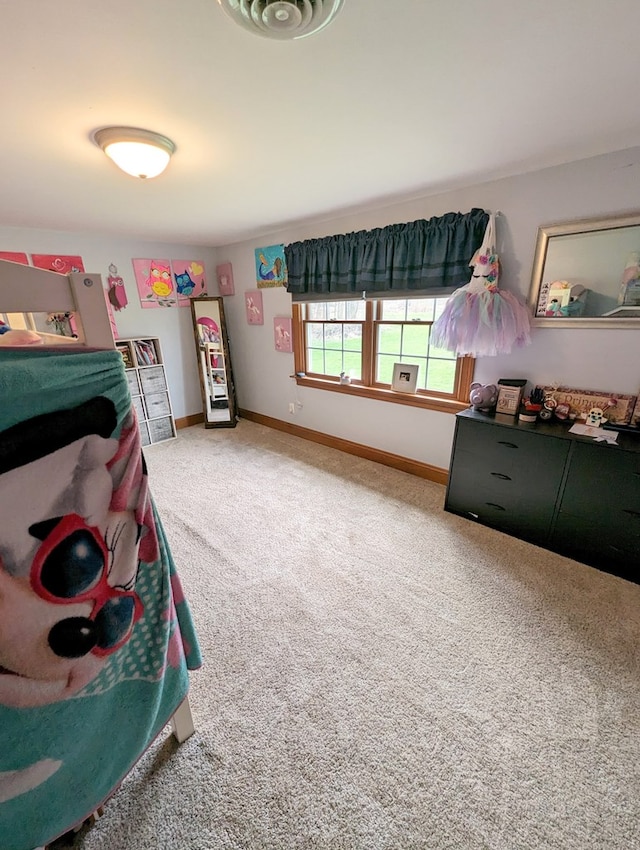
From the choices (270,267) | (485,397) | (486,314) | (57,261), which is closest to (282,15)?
(486,314)

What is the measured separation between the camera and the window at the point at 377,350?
2.75 metres

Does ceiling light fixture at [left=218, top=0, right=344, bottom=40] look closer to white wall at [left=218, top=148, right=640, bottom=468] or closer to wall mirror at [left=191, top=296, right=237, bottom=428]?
white wall at [left=218, top=148, right=640, bottom=468]

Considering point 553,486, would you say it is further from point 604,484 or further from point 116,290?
point 116,290

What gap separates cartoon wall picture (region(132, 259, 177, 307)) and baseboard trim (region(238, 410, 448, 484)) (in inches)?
66.2

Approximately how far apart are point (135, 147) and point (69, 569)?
1718mm

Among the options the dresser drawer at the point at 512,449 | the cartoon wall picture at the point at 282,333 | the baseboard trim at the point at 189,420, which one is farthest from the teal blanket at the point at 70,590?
the baseboard trim at the point at 189,420

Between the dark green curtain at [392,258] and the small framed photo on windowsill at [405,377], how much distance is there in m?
0.62

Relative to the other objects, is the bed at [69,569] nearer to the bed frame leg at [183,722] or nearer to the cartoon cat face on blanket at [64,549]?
the cartoon cat face on blanket at [64,549]

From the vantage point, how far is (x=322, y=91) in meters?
1.23

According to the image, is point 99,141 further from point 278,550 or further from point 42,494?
point 278,550

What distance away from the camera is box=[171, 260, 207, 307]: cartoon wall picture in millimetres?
4016

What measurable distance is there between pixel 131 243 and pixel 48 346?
11.8 ft

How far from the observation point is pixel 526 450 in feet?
6.82

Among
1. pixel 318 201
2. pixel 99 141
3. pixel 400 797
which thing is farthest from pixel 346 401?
pixel 400 797
